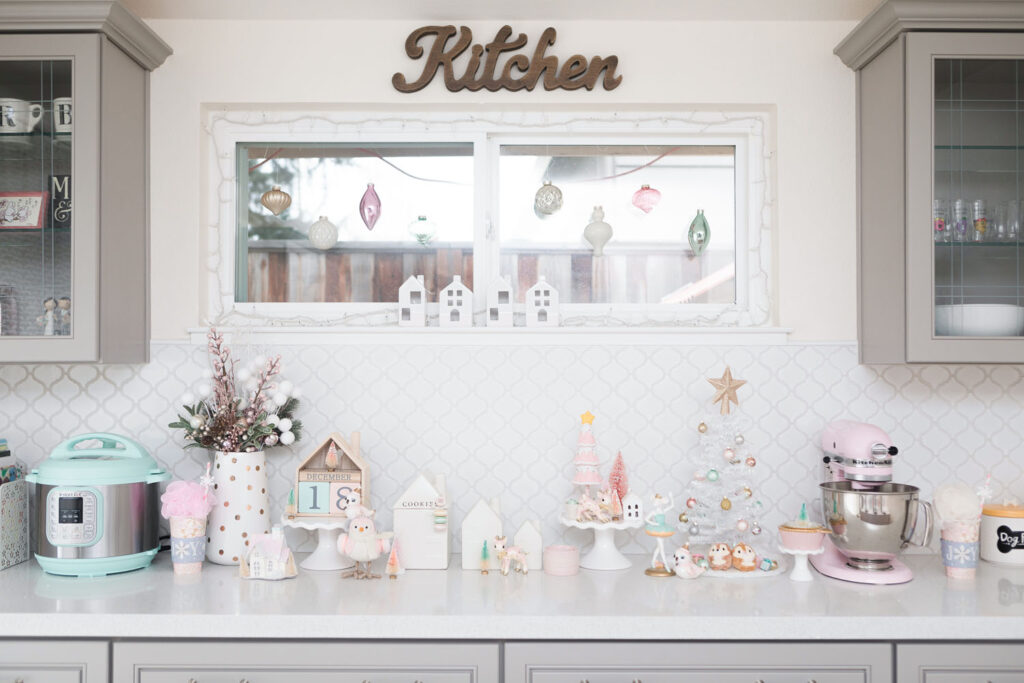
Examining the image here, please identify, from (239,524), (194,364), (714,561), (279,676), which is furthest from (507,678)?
(194,364)

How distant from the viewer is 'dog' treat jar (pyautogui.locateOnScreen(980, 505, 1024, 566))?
2189mm

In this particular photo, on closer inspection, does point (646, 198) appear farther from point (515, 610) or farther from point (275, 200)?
point (515, 610)

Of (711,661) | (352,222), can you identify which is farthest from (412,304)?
(711,661)

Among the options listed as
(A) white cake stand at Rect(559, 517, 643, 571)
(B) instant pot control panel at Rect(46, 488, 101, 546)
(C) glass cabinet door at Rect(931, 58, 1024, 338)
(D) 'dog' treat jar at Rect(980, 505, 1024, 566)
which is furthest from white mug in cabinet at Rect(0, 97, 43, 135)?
(D) 'dog' treat jar at Rect(980, 505, 1024, 566)

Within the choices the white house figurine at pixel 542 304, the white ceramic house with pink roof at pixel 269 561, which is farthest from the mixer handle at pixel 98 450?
the white house figurine at pixel 542 304

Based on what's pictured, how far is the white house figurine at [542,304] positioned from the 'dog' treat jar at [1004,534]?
4.52 ft

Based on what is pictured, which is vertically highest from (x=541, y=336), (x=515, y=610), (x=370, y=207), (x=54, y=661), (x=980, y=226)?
(x=370, y=207)

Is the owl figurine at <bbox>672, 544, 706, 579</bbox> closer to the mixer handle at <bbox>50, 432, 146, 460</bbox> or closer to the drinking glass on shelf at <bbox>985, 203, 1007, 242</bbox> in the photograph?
the drinking glass on shelf at <bbox>985, 203, 1007, 242</bbox>

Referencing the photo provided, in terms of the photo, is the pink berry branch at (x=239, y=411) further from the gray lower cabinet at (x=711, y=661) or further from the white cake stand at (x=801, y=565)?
the white cake stand at (x=801, y=565)

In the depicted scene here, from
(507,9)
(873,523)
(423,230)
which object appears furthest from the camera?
(423,230)

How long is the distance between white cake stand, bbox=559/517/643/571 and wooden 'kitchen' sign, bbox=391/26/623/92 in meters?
1.31

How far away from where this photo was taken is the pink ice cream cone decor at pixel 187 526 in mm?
2088

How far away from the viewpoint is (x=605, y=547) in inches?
85.3

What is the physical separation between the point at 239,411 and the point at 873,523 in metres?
1.78
